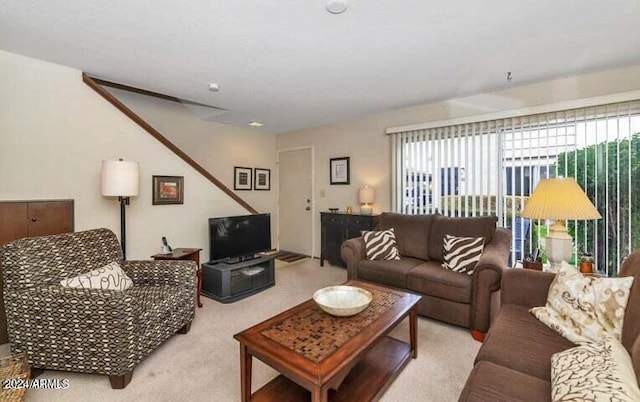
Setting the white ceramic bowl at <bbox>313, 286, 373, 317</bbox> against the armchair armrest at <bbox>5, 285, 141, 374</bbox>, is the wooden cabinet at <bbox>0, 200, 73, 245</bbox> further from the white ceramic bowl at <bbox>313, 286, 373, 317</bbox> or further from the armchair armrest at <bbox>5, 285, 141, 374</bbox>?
the white ceramic bowl at <bbox>313, 286, 373, 317</bbox>

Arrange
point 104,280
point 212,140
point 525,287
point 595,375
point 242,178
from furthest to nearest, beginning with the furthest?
point 242,178
point 212,140
point 104,280
point 525,287
point 595,375

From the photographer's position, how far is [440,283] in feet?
8.29

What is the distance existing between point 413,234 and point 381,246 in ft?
1.40

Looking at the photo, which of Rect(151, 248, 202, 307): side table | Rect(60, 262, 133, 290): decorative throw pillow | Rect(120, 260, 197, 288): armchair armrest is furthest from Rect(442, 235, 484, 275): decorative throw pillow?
Rect(60, 262, 133, 290): decorative throw pillow

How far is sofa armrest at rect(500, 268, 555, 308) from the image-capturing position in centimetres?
181

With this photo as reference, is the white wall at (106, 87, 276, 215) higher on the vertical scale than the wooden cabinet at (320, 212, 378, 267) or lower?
higher

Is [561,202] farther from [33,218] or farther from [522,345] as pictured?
[33,218]

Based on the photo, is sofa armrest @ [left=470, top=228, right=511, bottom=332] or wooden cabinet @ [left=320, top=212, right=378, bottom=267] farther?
wooden cabinet @ [left=320, top=212, right=378, bottom=267]

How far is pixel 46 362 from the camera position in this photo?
181 centimetres

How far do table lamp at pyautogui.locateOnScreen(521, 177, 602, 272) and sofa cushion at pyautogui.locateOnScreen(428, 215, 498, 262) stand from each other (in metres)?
0.64

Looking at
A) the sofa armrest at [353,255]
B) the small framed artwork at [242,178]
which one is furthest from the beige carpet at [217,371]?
the small framed artwork at [242,178]

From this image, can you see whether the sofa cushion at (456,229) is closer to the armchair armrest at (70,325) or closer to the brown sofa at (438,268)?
the brown sofa at (438,268)

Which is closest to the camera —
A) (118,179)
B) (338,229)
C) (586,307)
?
(586,307)

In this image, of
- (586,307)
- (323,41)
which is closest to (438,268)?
(586,307)
